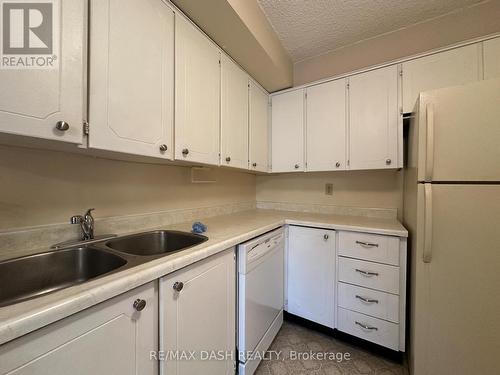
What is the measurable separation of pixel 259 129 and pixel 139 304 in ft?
5.92

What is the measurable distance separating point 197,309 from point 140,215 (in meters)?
0.77

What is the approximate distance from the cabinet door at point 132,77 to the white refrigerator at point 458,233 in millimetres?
1529

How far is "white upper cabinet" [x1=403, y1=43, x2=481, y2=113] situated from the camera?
1.45m

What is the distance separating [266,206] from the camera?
2.67 m

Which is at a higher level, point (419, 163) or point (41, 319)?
point (419, 163)

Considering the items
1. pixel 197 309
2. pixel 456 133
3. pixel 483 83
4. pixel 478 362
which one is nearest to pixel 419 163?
pixel 456 133

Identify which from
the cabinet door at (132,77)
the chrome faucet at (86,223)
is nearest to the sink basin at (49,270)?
the chrome faucet at (86,223)

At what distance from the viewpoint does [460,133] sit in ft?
3.68

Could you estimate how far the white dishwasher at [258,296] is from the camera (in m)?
1.22

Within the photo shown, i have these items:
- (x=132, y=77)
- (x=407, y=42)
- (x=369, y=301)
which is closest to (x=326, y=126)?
(x=407, y=42)

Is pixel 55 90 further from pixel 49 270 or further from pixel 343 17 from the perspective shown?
pixel 343 17

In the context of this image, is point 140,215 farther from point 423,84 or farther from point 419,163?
point 423,84

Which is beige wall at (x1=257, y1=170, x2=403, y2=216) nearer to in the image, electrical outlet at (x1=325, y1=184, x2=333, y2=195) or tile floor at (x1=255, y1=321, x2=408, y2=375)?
electrical outlet at (x1=325, y1=184, x2=333, y2=195)

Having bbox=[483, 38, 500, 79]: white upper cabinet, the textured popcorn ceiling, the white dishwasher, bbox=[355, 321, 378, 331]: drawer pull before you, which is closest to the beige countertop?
the white dishwasher
